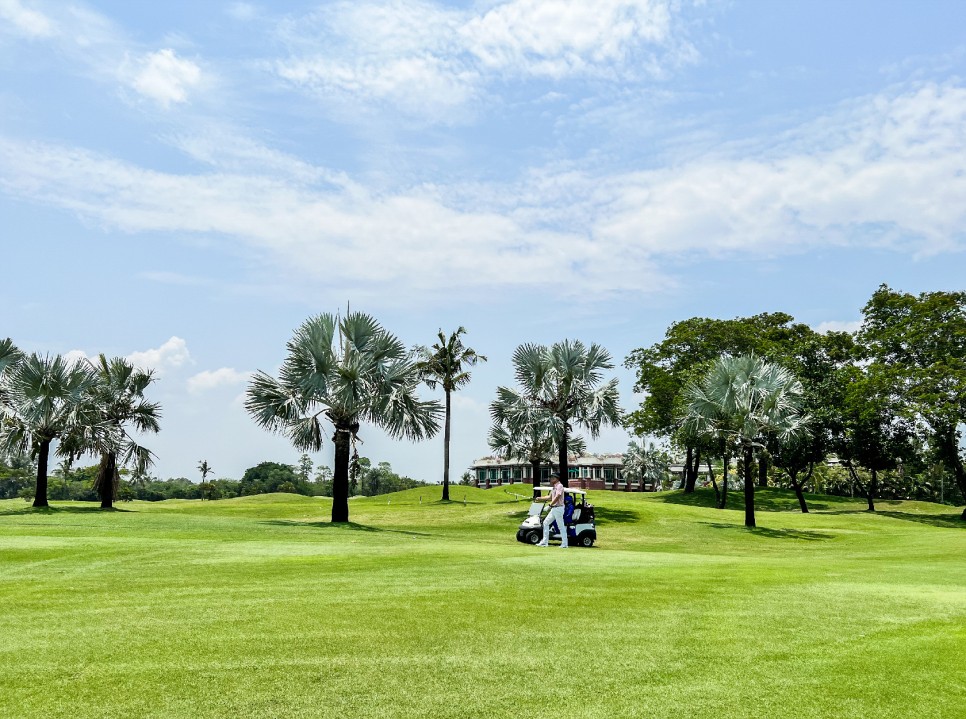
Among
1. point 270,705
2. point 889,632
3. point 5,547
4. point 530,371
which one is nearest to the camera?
point 270,705

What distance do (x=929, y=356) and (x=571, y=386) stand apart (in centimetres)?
2717

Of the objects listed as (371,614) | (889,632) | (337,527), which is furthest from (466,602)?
(337,527)

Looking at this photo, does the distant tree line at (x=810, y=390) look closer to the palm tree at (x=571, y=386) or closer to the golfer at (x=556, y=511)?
the palm tree at (x=571, y=386)

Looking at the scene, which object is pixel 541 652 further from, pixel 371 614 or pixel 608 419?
pixel 608 419

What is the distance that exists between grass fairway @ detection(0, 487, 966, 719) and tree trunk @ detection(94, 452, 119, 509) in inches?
1076

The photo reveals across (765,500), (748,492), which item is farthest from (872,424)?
(748,492)

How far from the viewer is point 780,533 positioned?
38.2 meters

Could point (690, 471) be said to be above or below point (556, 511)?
above

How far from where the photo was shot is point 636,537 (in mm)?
34469

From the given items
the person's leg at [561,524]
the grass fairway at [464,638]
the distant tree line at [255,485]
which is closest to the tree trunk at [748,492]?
the person's leg at [561,524]

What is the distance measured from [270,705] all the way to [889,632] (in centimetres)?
710

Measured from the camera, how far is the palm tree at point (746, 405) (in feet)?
131

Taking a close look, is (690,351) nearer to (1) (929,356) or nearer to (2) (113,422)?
(1) (929,356)

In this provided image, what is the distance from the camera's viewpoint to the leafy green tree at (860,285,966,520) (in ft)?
170
